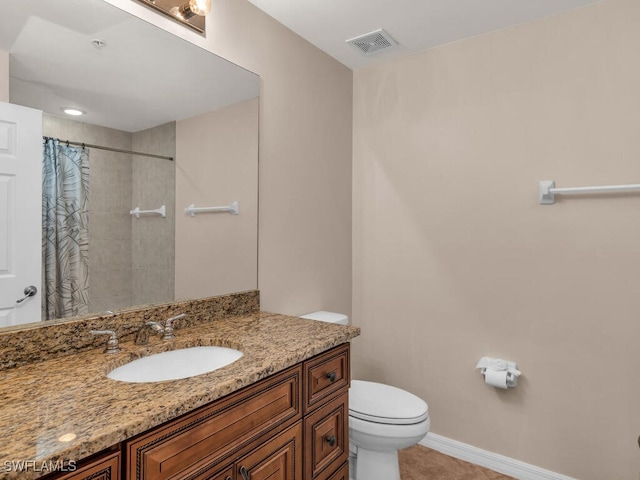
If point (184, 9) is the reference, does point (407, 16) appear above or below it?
above

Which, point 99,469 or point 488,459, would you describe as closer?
point 99,469

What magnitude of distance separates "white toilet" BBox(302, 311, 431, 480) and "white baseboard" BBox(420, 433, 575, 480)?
57cm

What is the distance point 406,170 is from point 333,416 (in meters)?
1.55

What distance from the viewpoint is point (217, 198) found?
5.80ft

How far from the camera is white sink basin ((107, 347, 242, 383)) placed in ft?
3.94

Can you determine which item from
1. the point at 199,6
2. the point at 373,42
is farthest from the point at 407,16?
the point at 199,6

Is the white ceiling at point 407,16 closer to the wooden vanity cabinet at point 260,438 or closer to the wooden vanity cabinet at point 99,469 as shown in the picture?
the wooden vanity cabinet at point 260,438

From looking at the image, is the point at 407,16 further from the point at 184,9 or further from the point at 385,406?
the point at 385,406

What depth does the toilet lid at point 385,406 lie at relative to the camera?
1.71 m

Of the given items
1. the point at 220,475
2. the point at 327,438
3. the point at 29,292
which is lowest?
the point at 327,438

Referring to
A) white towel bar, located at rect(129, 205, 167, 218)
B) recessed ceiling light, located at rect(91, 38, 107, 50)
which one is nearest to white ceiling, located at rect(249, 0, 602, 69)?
recessed ceiling light, located at rect(91, 38, 107, 50)

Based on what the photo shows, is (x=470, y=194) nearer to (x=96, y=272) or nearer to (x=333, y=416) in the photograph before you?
(x=333, y=416)

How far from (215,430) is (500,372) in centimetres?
157

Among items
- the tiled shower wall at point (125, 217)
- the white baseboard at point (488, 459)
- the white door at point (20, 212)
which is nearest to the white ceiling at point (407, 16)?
the tiled shower wall at point (125, 217)
